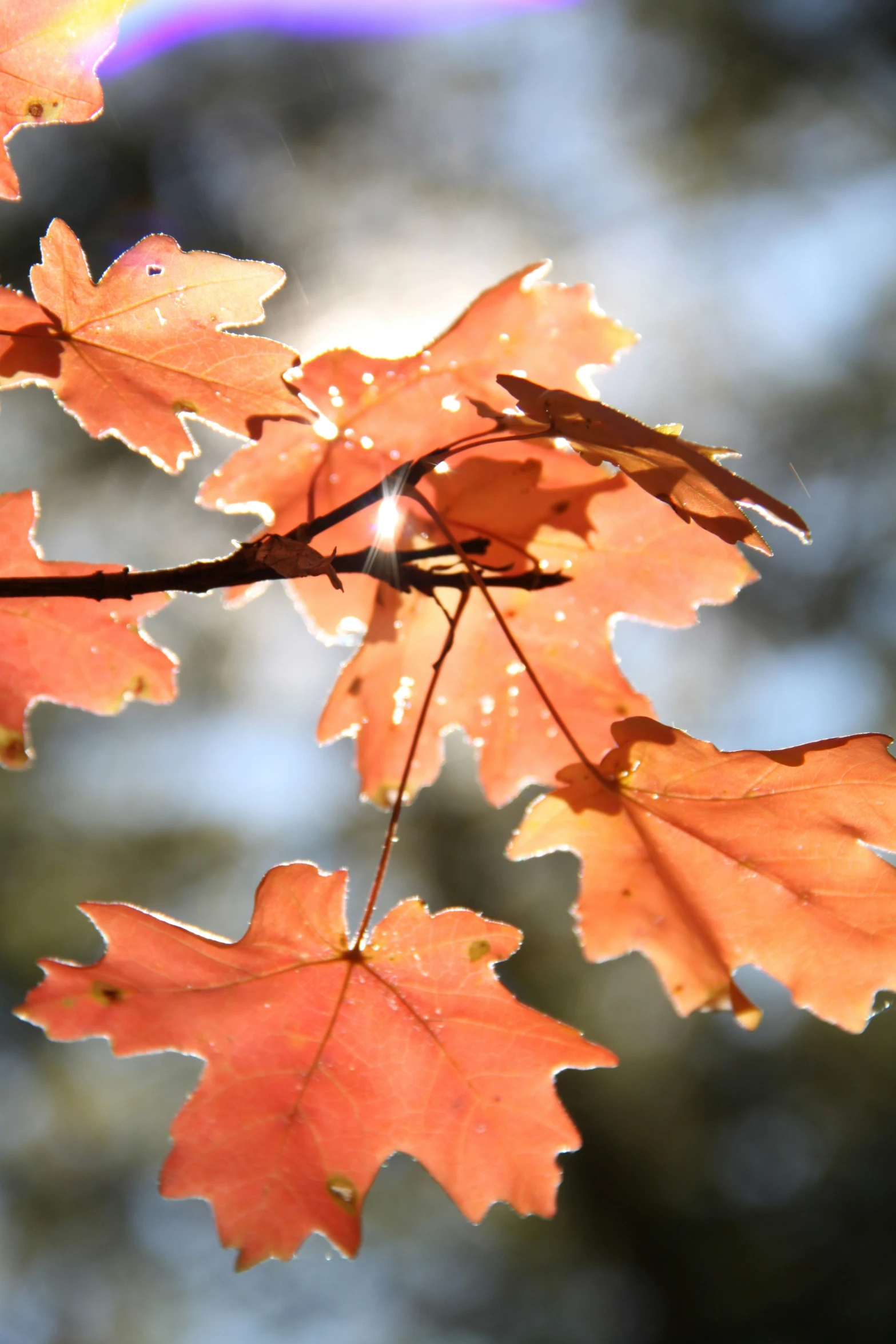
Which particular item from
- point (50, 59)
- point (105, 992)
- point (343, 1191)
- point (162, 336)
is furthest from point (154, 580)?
point (343, 1191)

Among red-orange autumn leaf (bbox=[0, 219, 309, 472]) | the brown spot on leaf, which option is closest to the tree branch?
red-orange autumn leaf (bbox=[0, 219, 309, 472])

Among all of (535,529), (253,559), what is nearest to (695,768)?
(535,529)

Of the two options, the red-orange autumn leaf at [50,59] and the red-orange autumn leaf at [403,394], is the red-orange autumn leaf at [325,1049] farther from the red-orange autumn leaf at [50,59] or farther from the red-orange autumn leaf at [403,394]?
the red-orange autumn leaf at [50,59]

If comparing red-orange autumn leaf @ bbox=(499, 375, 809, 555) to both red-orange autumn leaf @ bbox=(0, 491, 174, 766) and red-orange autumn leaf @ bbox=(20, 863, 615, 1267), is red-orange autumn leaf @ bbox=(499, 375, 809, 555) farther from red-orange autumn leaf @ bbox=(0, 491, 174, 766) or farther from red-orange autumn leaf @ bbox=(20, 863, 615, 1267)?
red-orange autumn leaf @ bbox=(0, 491, 174, 766)

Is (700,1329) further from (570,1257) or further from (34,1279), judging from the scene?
(34,1279)

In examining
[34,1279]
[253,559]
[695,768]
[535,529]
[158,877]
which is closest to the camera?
[253,559]
